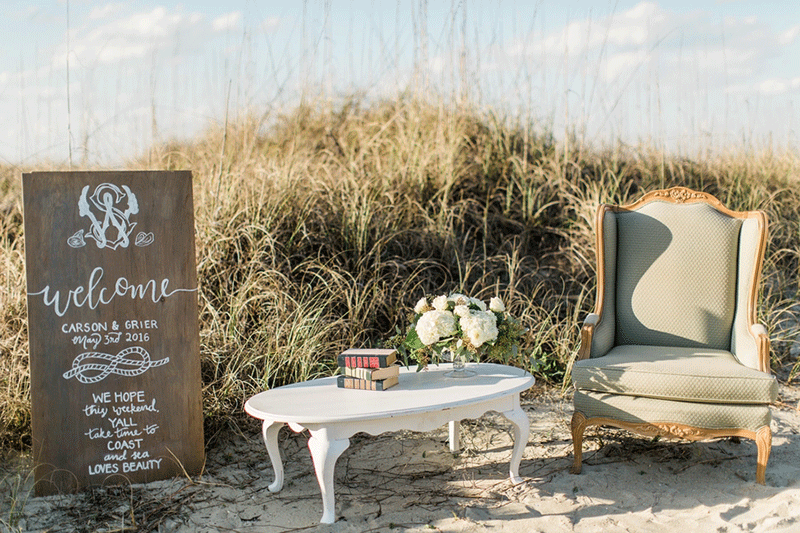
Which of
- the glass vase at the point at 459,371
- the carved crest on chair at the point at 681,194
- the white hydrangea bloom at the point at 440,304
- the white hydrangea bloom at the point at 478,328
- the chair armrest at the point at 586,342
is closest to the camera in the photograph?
the white hydrangea bloom at the point at 478,328

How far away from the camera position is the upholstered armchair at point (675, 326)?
2.65 metres

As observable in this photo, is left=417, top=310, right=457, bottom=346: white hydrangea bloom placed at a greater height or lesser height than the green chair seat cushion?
greater

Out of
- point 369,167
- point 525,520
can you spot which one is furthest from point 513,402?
point 369,167

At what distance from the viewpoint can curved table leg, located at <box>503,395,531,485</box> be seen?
8.66 ft

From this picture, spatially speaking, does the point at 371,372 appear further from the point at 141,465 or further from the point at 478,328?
the point at 141,465

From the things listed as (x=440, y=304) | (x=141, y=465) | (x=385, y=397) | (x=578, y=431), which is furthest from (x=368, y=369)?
(x=141, y=465)

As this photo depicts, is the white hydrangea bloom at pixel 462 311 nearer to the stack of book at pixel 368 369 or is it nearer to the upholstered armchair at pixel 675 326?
the stack of book at pixel 368 369

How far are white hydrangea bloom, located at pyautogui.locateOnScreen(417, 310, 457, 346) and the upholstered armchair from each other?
629 millimetres

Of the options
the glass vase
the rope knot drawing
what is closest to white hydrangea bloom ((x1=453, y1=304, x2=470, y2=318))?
the glass vase

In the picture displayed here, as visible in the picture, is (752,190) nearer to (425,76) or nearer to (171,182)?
(425,76)

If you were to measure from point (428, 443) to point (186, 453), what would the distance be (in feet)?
3.65

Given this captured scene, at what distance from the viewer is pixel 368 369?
2580mm

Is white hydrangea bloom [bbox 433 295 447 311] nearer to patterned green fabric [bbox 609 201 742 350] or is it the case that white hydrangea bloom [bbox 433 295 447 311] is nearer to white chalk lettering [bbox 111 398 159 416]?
patterned green fabric [bbox 609 201 742 350]

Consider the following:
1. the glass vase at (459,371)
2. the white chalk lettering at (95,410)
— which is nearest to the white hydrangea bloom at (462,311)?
the glass vase at (459,371)
